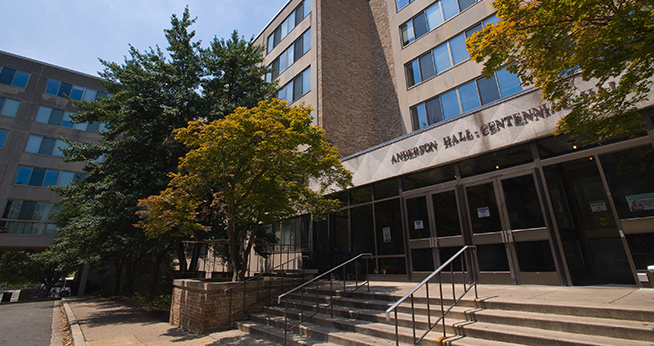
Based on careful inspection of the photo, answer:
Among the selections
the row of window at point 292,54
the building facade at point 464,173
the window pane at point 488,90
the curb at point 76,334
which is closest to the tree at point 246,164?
the building facade at point 464,173

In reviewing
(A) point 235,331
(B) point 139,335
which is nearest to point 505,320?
(A) point 235,331

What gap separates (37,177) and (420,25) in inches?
1412

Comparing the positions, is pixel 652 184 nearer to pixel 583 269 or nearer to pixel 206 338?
pixel 583 269

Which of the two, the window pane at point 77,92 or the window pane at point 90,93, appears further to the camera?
the window pane at point 90,93

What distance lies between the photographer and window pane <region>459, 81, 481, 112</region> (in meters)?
13.1

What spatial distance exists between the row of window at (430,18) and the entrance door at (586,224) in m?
9.76

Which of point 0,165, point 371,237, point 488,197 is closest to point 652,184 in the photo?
point 488,197

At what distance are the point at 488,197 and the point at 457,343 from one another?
215 inches

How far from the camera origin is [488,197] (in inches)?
355

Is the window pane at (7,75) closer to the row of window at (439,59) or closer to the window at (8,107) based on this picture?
the window at (8,107)

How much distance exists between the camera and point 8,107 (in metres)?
29.2

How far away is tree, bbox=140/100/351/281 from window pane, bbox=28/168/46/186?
28.7 metres

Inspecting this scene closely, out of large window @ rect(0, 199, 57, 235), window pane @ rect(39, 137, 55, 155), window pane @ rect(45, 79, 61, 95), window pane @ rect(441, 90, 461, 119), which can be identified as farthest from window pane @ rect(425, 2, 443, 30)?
window pane @ rect(45, 79, 61, 95)

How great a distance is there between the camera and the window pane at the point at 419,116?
15031mm
